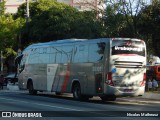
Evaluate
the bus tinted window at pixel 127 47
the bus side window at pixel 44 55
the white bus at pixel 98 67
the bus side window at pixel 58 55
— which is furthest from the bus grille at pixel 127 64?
the bus side window at pixel 44 55

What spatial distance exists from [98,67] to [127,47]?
1.90 meters

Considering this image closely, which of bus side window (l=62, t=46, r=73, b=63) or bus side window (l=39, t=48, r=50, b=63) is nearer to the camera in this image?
bus side window (l=62, t=46, r=73, b=63)

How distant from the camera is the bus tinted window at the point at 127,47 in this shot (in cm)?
2433

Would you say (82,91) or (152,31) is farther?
(152,31)

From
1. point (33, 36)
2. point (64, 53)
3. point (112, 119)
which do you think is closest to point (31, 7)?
point (33, 36)

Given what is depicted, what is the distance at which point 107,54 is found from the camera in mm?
24203

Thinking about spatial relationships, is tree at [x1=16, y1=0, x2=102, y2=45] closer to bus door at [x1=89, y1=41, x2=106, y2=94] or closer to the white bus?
the white bus

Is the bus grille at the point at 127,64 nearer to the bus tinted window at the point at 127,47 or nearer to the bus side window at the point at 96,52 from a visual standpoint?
the bus tinted window at the point at 127,47

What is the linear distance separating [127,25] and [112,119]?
19816mm

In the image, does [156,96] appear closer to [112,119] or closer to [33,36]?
[112,119]

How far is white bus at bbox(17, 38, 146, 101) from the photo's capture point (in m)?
24.3

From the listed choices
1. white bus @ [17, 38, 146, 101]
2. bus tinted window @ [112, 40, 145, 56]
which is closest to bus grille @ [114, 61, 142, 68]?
white bus @ [17, 38, 146, 101]

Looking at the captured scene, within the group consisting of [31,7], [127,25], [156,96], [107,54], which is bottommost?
[156,96]

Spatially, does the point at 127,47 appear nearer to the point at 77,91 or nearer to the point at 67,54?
the point at 77,91
